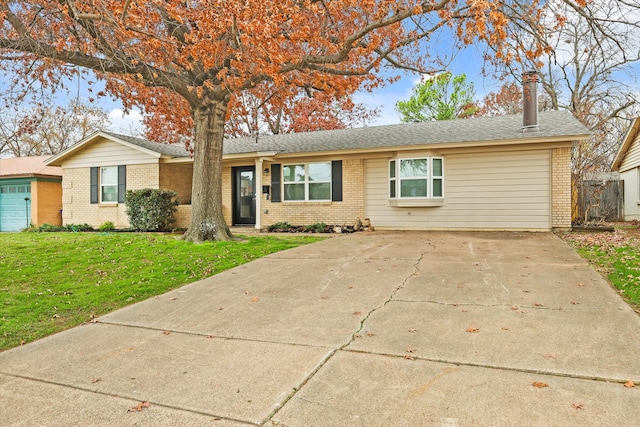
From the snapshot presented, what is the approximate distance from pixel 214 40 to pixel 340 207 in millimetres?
6849

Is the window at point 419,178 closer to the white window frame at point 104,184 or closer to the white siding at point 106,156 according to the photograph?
the white siding at point 106,156

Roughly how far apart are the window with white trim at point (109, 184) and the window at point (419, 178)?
1102cm

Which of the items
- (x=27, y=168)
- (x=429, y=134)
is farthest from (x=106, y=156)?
(x=429, y=134)

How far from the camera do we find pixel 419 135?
12836 millimetres

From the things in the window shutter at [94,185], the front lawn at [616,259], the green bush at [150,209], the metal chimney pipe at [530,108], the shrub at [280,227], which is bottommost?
the front lawn at [616,259]

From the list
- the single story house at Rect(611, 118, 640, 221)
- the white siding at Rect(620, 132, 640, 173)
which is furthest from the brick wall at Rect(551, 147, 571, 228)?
the white siding at Rect(620, 132, 640, 173)

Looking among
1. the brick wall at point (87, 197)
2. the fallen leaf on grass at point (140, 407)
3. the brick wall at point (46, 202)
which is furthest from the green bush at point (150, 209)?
the fallen leaf on grass at point (140, 407)

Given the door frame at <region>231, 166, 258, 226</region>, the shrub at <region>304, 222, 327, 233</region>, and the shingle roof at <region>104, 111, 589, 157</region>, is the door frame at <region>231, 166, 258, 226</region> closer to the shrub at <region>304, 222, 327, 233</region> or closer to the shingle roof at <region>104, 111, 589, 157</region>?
the shingle roof at <region>104, 111, 589, 157</region>

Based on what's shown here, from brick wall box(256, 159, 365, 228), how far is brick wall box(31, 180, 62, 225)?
10.8 metres

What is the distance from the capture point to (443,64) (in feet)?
34.4

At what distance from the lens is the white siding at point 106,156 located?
591 inches

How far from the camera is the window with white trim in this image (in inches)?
616

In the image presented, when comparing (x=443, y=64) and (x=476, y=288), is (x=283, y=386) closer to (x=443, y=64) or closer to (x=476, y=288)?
(x=476, y=288)

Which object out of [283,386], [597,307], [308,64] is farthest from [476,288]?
[308,64]
